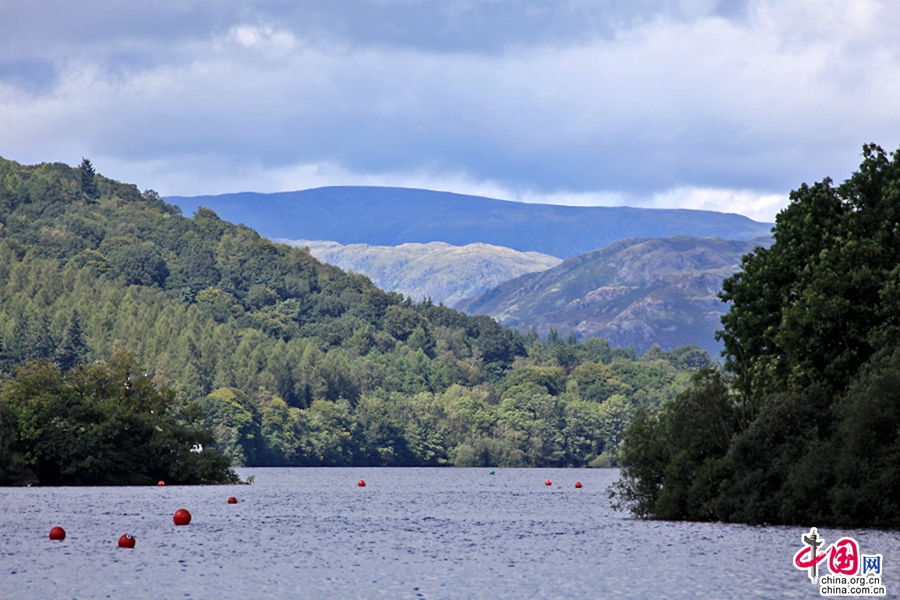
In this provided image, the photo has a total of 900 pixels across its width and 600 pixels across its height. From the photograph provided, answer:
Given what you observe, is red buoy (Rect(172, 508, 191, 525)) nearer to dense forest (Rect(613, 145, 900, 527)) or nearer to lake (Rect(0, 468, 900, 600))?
lake (Rect(0, 468, 900, 600))

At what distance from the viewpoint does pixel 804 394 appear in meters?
57.9

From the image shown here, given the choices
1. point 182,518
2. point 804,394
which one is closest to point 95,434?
point 182,518

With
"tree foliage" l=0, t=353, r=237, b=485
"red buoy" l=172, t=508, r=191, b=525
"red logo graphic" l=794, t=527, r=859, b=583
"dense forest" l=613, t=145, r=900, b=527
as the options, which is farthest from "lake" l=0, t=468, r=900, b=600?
"tree foliage" l=0, t=353, r=237, b=485

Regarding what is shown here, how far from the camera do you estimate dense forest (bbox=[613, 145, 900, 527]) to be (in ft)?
176

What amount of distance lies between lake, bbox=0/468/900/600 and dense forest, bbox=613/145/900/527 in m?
1.90

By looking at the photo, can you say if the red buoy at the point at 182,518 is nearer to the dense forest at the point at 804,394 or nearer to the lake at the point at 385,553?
the lake at the point at 385,553

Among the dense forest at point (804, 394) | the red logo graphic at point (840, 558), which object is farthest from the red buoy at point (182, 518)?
the red logo graphic at point (840, 558)

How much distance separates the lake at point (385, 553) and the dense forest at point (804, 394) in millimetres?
1899

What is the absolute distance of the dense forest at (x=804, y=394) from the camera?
2116 inches

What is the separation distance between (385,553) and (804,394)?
72.0 ft

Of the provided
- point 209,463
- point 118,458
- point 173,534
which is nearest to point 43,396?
point 118,458

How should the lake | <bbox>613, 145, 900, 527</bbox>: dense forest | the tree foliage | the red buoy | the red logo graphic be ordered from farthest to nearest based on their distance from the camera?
the tree foliage
the red buoy
<bbox>613, 145, 900, 527</bbox>: dense forest
the lake
the red logo graphic

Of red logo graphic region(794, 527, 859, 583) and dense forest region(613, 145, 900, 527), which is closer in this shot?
red logo graphic region(794, 527, 859, 583)

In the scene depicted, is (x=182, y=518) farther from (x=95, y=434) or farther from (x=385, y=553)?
(x=95, y=434)
